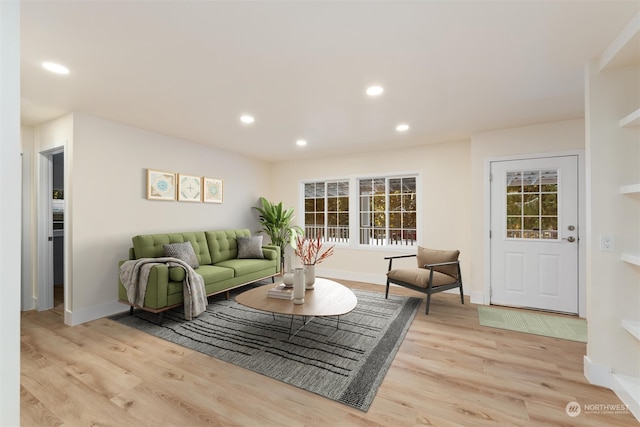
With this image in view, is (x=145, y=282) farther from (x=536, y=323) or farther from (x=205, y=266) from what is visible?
(x=536, y=323)

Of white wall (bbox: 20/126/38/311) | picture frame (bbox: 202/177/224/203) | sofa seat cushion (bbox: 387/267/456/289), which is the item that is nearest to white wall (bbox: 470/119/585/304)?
sofa seat cushion (bbox: 387/267/456/289)

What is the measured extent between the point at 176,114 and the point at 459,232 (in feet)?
13.9

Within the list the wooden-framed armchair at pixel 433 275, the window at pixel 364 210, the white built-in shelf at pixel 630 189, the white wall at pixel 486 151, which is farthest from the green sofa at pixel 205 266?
the white built-in shelf at pixel 630 189

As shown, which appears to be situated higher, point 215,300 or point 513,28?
point 513,28

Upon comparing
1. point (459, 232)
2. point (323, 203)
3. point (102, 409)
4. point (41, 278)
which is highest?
point (323, 203)

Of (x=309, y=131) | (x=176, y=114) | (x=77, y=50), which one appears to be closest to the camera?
(x=77, y=50)

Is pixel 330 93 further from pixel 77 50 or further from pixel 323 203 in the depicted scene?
pixel 323 203

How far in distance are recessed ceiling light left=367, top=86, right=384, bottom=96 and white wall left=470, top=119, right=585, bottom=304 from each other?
202 cm

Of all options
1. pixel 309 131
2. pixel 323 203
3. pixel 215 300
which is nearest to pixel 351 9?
pixel 309 131

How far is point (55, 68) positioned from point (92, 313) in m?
2.58

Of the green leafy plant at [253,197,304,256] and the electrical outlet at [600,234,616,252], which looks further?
the green leafy plant at [253,197,304,256]

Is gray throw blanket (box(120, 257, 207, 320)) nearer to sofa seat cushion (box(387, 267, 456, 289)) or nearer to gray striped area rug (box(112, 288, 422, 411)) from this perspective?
gray striped area rug (box(112, 288, 422, 411))

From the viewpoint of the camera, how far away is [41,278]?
3627mm

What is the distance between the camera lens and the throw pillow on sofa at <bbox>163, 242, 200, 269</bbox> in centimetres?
365
